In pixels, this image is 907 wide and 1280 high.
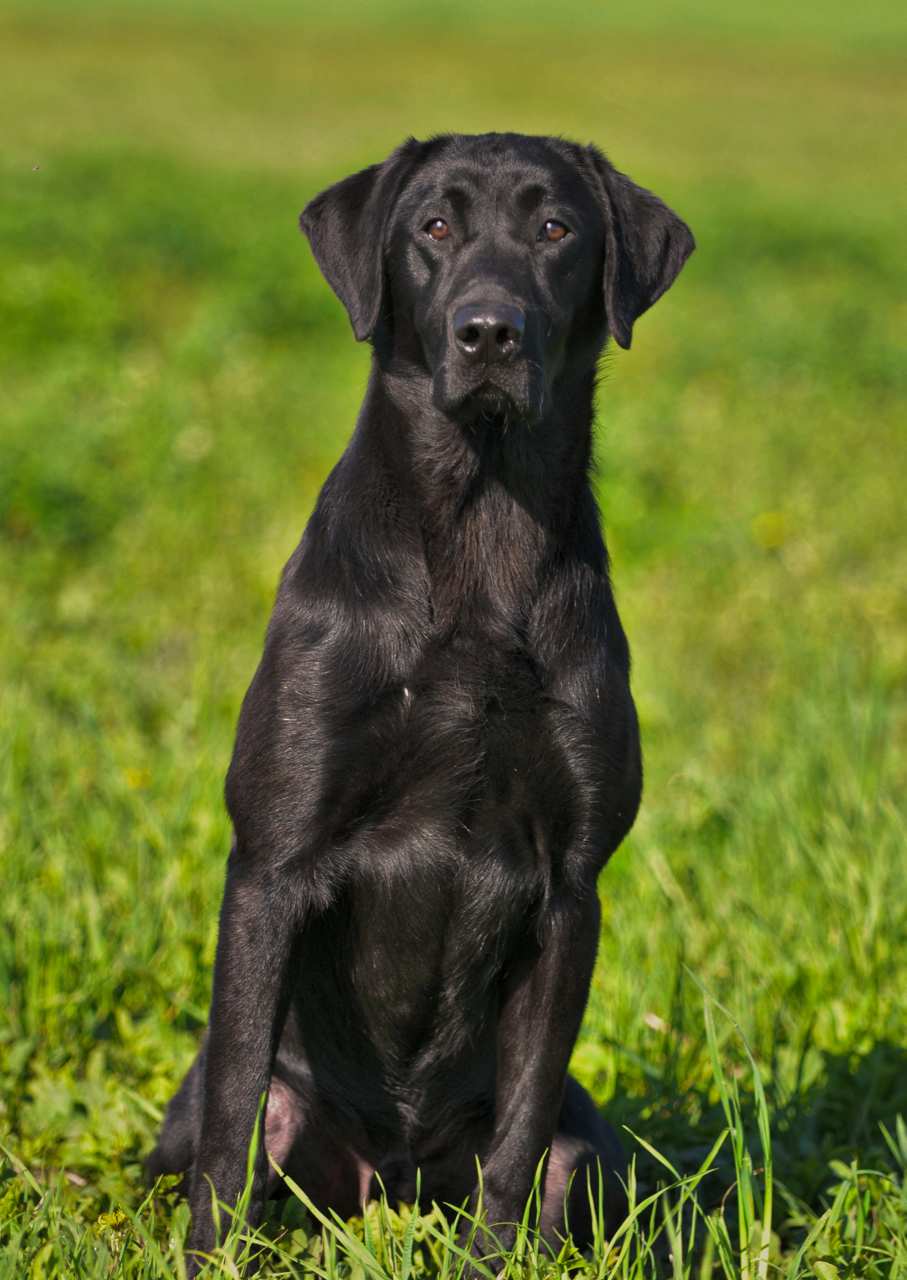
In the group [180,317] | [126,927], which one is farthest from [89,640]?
[180,317]

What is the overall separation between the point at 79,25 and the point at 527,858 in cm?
3613

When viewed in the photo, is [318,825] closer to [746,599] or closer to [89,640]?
[89,640]

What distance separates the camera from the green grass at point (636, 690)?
2744 millimetres

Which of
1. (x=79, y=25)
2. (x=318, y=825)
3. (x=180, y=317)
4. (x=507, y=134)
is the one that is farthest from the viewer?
(x=79, y=25)

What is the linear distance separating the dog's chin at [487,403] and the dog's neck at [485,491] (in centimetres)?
5

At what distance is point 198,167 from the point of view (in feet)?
56.2

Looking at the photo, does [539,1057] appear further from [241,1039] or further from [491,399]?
[491,399]

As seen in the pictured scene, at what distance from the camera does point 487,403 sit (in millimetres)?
2400

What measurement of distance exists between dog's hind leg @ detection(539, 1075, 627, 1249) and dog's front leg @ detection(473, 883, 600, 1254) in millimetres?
167

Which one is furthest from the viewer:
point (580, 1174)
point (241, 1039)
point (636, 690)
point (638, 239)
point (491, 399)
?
point (636, 690)

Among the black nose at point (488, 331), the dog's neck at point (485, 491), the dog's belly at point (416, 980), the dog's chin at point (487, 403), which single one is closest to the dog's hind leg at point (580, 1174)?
the dog's belly at point (416, 980)

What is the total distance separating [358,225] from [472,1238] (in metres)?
1.81

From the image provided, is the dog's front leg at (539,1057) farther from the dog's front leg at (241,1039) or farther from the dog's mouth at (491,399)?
the dog's mouth at (491,399)

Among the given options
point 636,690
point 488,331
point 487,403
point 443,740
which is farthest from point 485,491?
point 636,690
